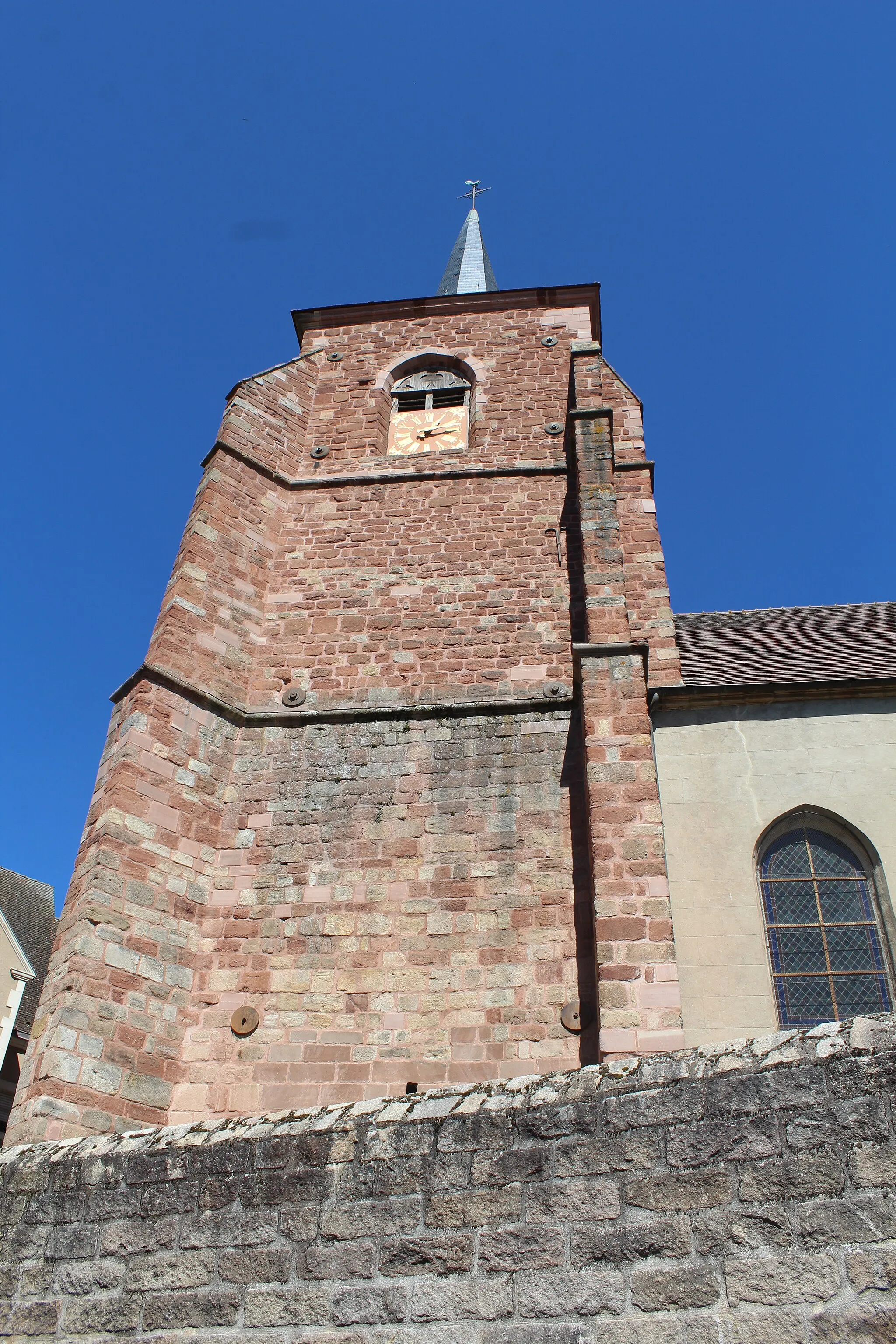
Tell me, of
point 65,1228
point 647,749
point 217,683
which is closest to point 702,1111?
point 65,1228

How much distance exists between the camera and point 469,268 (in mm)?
20031

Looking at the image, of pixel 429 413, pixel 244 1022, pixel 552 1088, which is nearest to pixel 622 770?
pixel 244 1022

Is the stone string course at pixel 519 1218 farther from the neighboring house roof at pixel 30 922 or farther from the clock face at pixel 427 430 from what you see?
the neighboring house roof at pixel 30 922

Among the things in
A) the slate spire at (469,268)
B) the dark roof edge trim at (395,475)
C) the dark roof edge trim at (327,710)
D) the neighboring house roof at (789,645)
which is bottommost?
the dark roof edge trim at (327,710)

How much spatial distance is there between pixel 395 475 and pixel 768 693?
15.9 feet

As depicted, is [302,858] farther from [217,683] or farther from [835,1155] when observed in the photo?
[835,1155]

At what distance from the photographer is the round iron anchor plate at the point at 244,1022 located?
24.3 feet

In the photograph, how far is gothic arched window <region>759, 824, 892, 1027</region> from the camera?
23.8 ft

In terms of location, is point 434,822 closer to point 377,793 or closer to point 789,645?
point 377,793

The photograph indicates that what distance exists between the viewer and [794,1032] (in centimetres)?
331

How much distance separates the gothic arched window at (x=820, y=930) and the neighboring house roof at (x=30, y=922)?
11.1 m

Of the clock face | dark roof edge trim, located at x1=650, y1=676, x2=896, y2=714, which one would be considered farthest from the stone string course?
the clock face

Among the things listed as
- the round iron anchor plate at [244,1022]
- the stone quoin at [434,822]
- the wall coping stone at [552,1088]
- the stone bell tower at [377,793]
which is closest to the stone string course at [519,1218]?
the wall coping stone at [552,1088]

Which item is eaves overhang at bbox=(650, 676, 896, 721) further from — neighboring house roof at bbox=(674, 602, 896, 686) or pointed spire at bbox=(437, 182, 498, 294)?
pointed spire at bbox=(437, 182, 498, 294)
